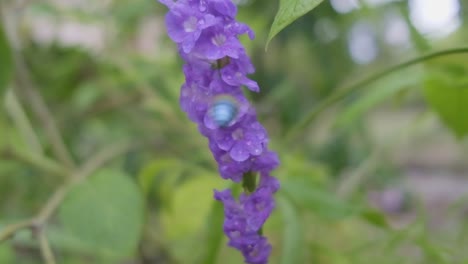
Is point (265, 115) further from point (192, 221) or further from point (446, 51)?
point (446, 51)

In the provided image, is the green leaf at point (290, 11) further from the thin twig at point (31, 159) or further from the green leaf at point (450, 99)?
the thin twig at point (31, 159)

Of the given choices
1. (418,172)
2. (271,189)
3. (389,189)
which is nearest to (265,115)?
(389,189)

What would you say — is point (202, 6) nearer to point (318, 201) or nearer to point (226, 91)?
point (226, 91)

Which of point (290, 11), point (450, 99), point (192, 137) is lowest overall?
point (192, 137)

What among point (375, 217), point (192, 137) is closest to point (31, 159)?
point (192, 137)

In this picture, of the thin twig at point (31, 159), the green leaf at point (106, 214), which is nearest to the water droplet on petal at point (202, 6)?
the green leaf at point (106, 214)

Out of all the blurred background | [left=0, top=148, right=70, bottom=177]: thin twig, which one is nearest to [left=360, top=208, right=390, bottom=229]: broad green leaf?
the blurred background

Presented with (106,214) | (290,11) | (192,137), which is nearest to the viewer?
(290,11)
